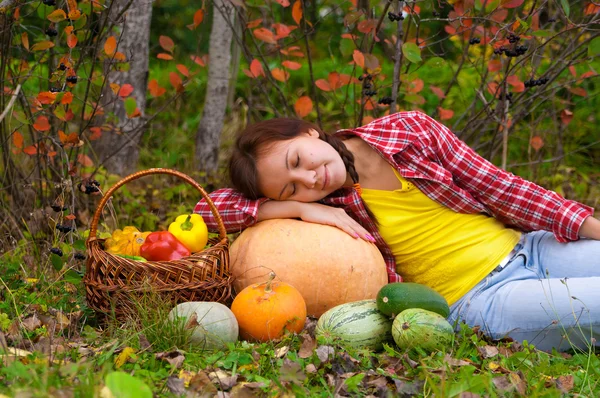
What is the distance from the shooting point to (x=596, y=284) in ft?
10.6

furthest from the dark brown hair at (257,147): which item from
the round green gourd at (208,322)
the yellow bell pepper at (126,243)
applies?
the round green gourd at (208,322)

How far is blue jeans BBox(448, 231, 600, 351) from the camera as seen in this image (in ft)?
10.5

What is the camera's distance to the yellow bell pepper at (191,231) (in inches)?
135

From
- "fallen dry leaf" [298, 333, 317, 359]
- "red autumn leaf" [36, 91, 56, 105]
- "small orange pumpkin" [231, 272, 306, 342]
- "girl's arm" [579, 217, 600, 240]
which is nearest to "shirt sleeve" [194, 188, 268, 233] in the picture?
"small orange pumpkin" [231, 272, 306, 342]

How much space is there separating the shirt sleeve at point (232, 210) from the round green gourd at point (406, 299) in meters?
0.82

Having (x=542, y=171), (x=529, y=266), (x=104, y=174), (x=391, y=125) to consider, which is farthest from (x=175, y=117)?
(x=529, y=266)

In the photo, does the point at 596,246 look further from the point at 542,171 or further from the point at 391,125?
the point at 542,171

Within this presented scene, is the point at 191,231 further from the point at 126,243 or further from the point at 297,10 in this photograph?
the point at 297,10

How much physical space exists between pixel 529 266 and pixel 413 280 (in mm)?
577

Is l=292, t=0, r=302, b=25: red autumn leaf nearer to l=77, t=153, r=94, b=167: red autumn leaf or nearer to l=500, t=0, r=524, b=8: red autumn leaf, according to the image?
l=500, t=0, r=524, b=8: red autumn leaf

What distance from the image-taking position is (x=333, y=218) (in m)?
3.58

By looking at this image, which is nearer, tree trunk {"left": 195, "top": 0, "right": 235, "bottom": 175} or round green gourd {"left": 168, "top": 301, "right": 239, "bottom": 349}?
round green gourd {"left": 168, "top": 301, "right": 239, "bottom": 349}

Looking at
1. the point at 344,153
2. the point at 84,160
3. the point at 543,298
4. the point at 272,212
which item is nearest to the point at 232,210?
the point at 272,212

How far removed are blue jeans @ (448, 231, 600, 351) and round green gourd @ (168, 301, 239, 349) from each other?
106 centimetres
